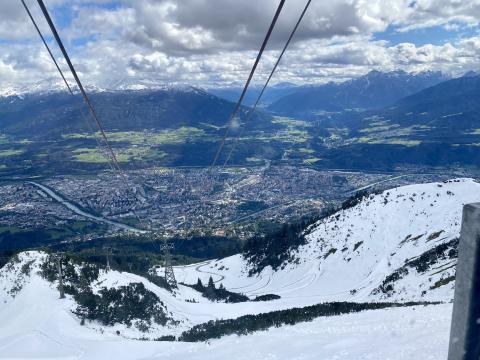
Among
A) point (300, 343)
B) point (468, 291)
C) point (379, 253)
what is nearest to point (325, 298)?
point (379, 253)

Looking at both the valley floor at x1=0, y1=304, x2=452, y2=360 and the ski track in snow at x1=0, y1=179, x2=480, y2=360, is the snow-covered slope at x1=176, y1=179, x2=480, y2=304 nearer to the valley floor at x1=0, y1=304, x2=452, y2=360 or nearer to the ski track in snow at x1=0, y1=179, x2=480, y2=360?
the ski track in snow at x1=0, y1=179, x2=480, y2=360

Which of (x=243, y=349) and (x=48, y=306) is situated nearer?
(x=243, y=349)

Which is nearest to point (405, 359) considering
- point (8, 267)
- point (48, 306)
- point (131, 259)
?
point (48, 306)

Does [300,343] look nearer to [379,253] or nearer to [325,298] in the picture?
[325,298]

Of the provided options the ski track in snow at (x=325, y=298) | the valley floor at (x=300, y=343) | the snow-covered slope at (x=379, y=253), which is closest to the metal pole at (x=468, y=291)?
the valley floor at (x=300, y=343)

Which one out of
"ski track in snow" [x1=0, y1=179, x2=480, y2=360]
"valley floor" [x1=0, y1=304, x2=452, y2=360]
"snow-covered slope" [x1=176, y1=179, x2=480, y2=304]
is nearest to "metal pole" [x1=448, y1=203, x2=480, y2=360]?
"valley floor" [x1=0, y1=304, x2=452, y2=360]

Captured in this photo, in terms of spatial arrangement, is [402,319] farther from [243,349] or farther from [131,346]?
[131,346]
